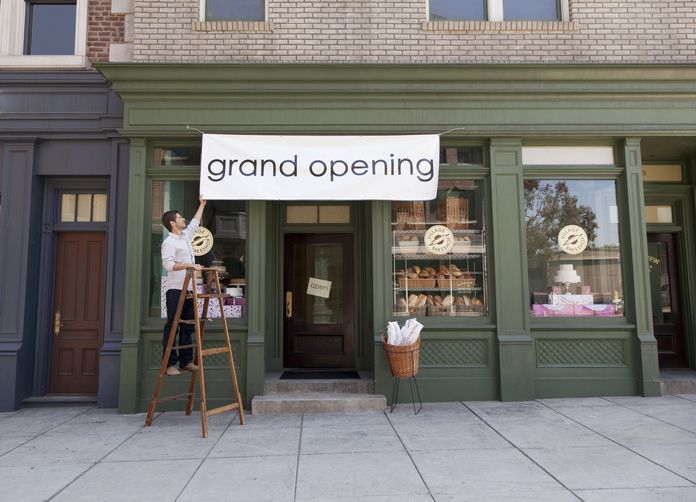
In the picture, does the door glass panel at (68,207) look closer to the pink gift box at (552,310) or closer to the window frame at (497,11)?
the window frame at (497,11)

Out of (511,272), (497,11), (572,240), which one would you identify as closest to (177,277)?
(511,272)

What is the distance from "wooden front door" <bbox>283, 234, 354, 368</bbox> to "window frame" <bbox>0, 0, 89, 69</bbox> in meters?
4.20

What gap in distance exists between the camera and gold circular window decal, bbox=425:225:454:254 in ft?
22.7

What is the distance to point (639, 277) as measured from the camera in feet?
22.1

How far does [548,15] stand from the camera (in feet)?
23.5

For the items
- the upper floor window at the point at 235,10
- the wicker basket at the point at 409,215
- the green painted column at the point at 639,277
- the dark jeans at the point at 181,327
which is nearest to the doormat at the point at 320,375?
the dark jeans at the point at 181,327

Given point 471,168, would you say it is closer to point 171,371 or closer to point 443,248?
point 443,248

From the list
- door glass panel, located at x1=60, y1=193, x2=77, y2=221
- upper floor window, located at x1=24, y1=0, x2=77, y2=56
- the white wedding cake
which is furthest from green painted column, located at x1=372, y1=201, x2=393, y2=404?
upper floor window, located at x1=24, y1=0, x2=77, y2=56

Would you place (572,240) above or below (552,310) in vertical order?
above

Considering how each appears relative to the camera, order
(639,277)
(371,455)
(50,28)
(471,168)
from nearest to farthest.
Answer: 1. (371,455)
2. (639,277)
3. (471,168)
4. (50,28)

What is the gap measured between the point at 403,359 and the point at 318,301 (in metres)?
2.41

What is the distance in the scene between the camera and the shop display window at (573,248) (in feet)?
22.6

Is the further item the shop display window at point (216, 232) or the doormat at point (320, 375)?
the doormat at point (320, 375)

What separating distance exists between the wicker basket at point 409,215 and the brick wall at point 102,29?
4.99 metres
